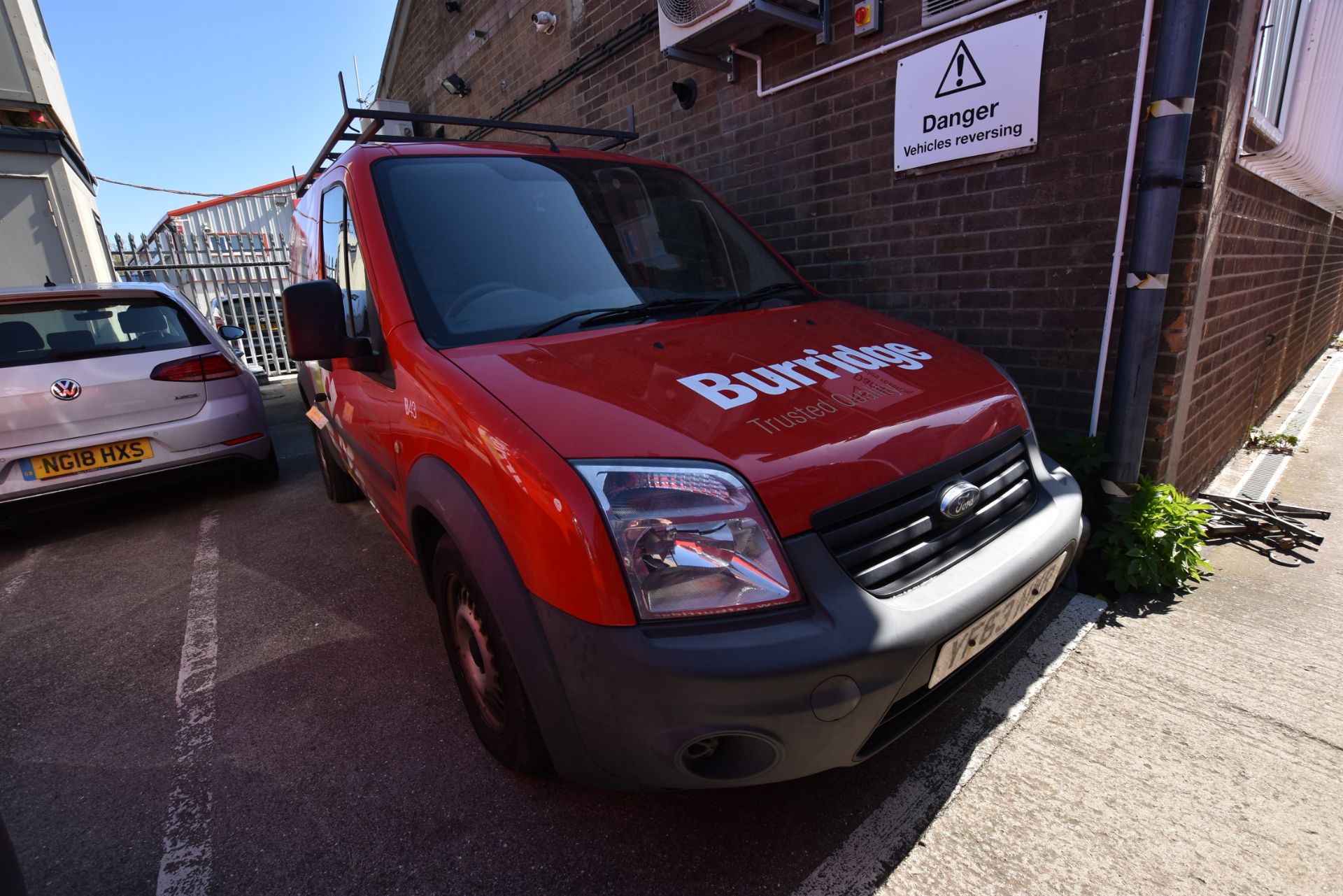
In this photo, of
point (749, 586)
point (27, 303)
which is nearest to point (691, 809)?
point (749, 586)

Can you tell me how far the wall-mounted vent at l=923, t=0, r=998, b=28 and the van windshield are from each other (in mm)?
1643

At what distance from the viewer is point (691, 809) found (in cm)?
183

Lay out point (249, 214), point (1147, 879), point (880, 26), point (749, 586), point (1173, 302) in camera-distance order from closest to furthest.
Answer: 1. point (749, 586)
2. point (1147, 879)
3. point (1173, 302)
4. point (880, 26)
5. point (249, 214)

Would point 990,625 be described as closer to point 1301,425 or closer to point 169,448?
point 169,448

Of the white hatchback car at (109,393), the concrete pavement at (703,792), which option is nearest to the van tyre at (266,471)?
the white hatchback car at (109,393)

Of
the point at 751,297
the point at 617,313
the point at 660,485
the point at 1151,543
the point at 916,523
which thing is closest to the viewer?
the point at 660,485

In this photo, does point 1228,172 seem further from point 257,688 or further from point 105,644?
point 105,644

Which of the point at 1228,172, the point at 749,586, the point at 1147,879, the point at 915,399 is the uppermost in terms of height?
the point at 1228,172

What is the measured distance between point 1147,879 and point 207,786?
256 cm

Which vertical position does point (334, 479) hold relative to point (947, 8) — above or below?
below

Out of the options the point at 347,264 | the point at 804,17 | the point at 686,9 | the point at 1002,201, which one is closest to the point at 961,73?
the point at 1002,201

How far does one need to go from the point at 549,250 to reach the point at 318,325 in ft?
2.68

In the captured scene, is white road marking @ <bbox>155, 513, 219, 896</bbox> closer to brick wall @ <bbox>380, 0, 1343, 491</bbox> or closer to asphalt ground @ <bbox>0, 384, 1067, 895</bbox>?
asphalt ground @ <bbox>0, 384, 1067, 895</bbox>

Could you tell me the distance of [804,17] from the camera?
12.9ft
